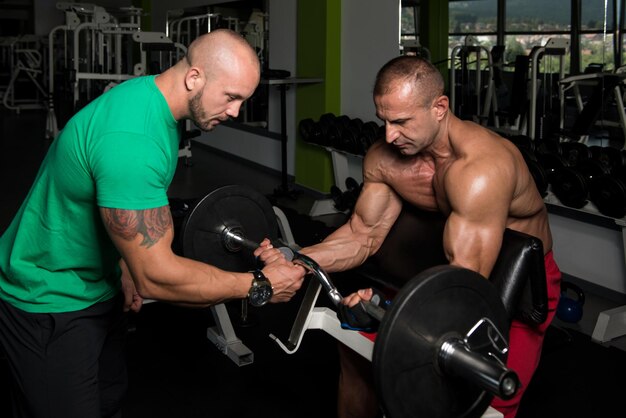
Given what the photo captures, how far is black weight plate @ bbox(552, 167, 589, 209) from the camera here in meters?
3.04

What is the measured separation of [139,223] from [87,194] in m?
0.13

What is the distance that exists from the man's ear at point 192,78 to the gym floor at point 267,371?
1284 mm

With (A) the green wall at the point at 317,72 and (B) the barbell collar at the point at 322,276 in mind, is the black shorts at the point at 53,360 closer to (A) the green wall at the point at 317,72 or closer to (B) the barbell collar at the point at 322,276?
(B) the barbell collar at the point at 322,276

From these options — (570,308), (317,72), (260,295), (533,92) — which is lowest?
(570,308)

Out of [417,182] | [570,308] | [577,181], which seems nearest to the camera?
[417,182]

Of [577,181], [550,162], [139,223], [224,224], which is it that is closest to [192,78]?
[139,223]

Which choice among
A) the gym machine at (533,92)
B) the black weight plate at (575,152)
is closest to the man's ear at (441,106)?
the black weight plate at (575,152)

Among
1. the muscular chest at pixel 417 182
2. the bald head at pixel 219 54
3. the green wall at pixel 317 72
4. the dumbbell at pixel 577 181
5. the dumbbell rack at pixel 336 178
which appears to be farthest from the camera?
the green wall at pixel 317 72

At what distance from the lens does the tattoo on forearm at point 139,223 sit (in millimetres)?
1231

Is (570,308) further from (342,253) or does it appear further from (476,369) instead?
(476,369)

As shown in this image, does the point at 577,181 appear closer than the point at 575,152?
Yes

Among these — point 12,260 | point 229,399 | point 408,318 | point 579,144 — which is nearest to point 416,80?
point 408,318

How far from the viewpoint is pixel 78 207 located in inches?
52.2

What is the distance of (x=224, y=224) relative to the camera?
6.32ft
